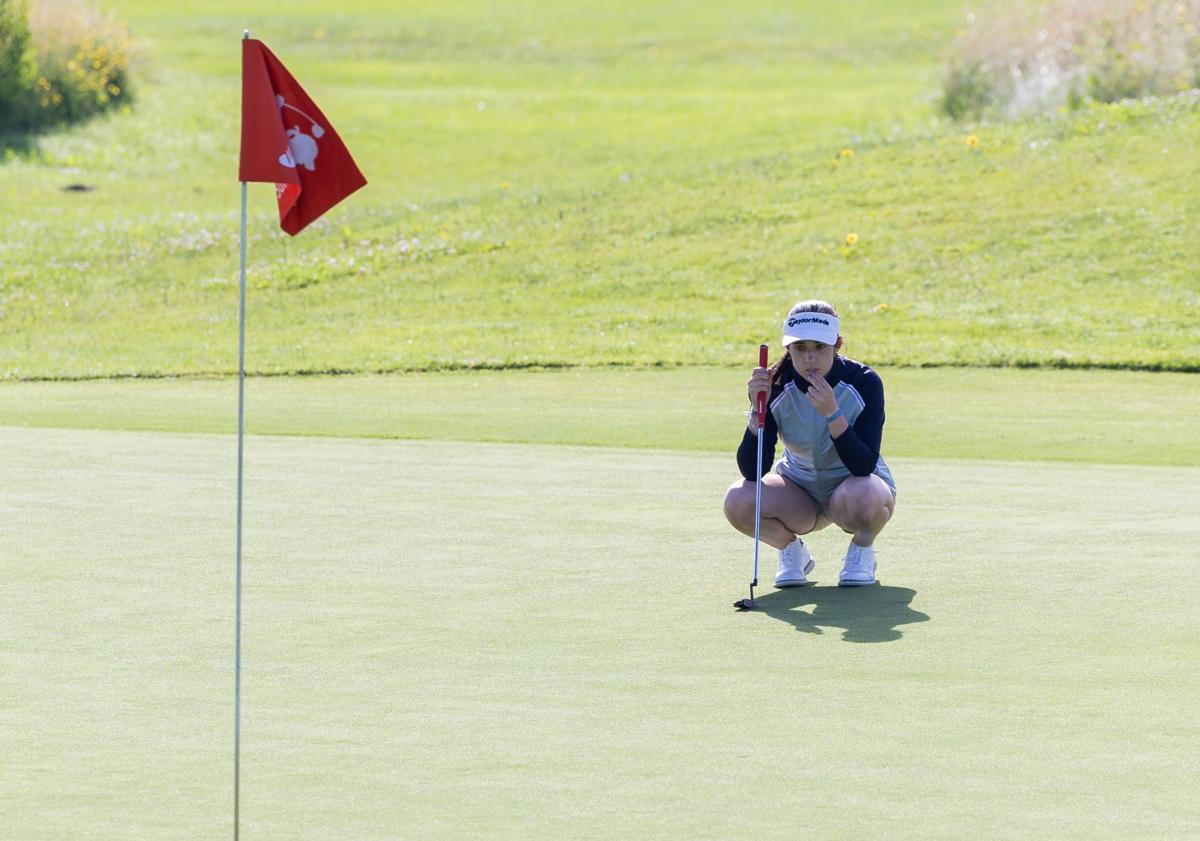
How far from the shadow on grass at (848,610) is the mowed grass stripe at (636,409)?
621cm

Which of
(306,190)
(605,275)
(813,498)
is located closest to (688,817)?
(306,190)

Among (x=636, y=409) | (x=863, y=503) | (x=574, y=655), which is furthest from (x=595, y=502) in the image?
(x=636, y=409)

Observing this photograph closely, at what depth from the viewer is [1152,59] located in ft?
124

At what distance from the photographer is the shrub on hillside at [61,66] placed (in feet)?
143

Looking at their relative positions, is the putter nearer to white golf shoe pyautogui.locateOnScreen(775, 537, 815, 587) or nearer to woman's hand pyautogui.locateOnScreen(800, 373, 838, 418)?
white golf shoe pyautogui.locateOnScreen(775, 537, 815, 587)

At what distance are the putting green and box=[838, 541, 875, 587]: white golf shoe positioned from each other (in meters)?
0.11

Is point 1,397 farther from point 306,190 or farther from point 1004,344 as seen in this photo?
point 306,190

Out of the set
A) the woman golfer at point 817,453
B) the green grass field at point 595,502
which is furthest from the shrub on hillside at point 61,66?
the woman golfer at point 817,453

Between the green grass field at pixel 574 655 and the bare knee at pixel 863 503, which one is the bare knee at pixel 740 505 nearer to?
the green grass field at pixel 574 655

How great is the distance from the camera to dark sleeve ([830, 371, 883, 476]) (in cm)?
931

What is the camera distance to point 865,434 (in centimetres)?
942

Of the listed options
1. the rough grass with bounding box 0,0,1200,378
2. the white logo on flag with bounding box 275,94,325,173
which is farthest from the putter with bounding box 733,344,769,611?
the rough grass with bounding box 0,0,1200,378

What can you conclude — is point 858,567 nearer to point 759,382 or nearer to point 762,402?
point 762,402

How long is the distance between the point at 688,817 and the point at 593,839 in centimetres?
38
